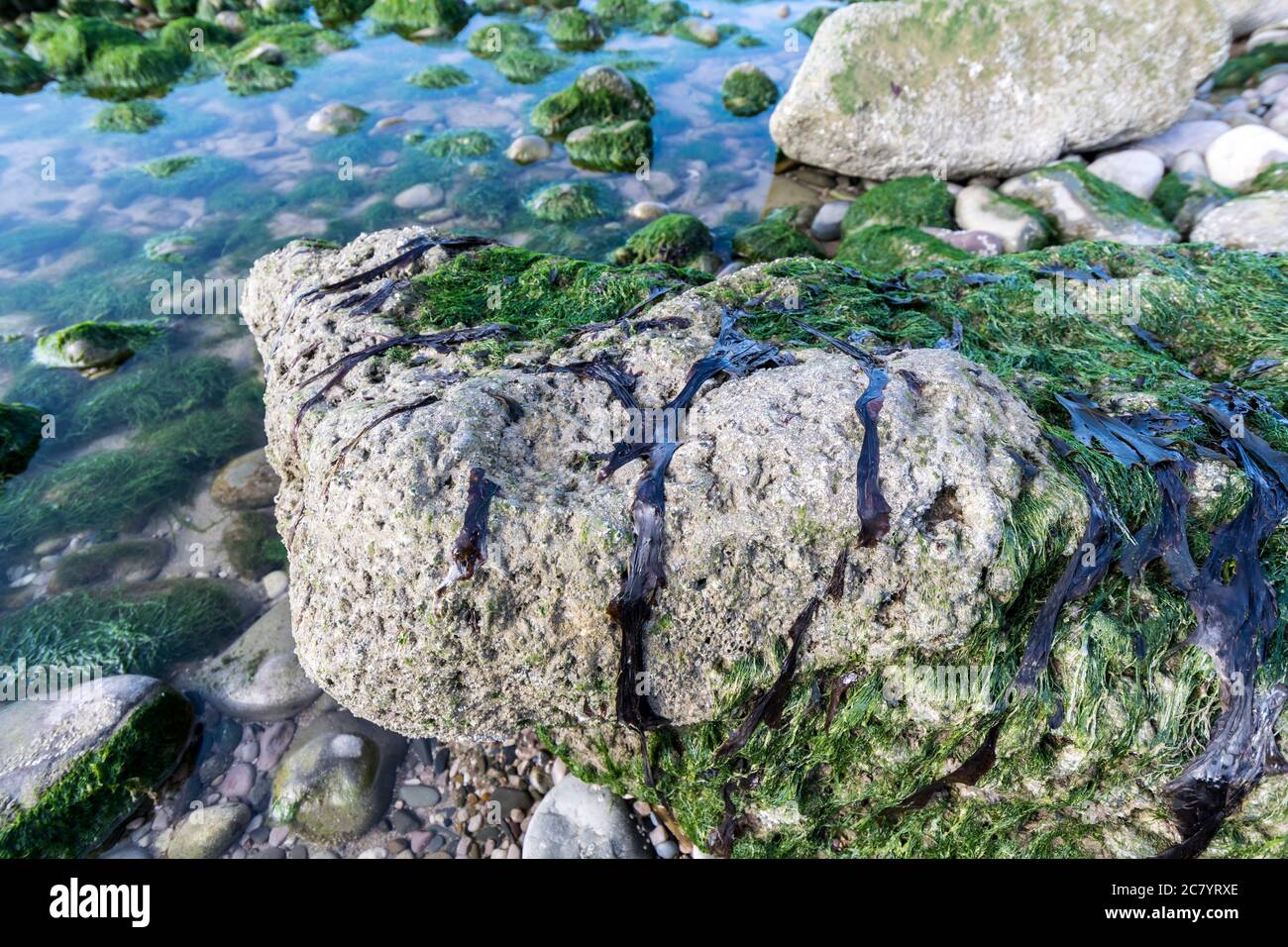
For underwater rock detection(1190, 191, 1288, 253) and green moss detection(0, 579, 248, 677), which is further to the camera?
underwater rock detection(1190, 191, 1288, 253)

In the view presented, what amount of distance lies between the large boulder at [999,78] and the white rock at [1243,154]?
0.48 metres

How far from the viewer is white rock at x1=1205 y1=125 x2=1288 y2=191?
5.82 meters

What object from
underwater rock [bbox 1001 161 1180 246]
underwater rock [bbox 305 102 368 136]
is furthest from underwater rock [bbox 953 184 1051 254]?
underwater rock [bbox 305 102 368 136]

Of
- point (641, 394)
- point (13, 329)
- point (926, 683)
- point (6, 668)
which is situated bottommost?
point (6, 668)

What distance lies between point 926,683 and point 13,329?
7.02m

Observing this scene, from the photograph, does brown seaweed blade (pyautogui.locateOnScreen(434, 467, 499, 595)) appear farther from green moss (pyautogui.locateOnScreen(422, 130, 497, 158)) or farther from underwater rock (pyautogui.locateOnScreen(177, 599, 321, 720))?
green moss (pyautogui.locateOnScreen(422, 130, 497, 158))

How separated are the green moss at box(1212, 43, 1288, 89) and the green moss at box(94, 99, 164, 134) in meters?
11.7

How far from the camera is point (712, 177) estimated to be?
278 inches

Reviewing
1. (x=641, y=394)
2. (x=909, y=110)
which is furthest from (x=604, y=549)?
(x=909, y=110)

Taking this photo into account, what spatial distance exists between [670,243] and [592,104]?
9.16 feet

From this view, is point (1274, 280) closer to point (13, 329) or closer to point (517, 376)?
point (517, 376)

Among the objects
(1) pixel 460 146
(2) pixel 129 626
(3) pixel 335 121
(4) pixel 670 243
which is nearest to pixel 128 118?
(3) pixel 335 121

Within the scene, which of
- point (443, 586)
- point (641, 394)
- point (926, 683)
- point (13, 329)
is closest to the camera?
point (443, 586)

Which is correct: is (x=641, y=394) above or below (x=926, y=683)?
above
